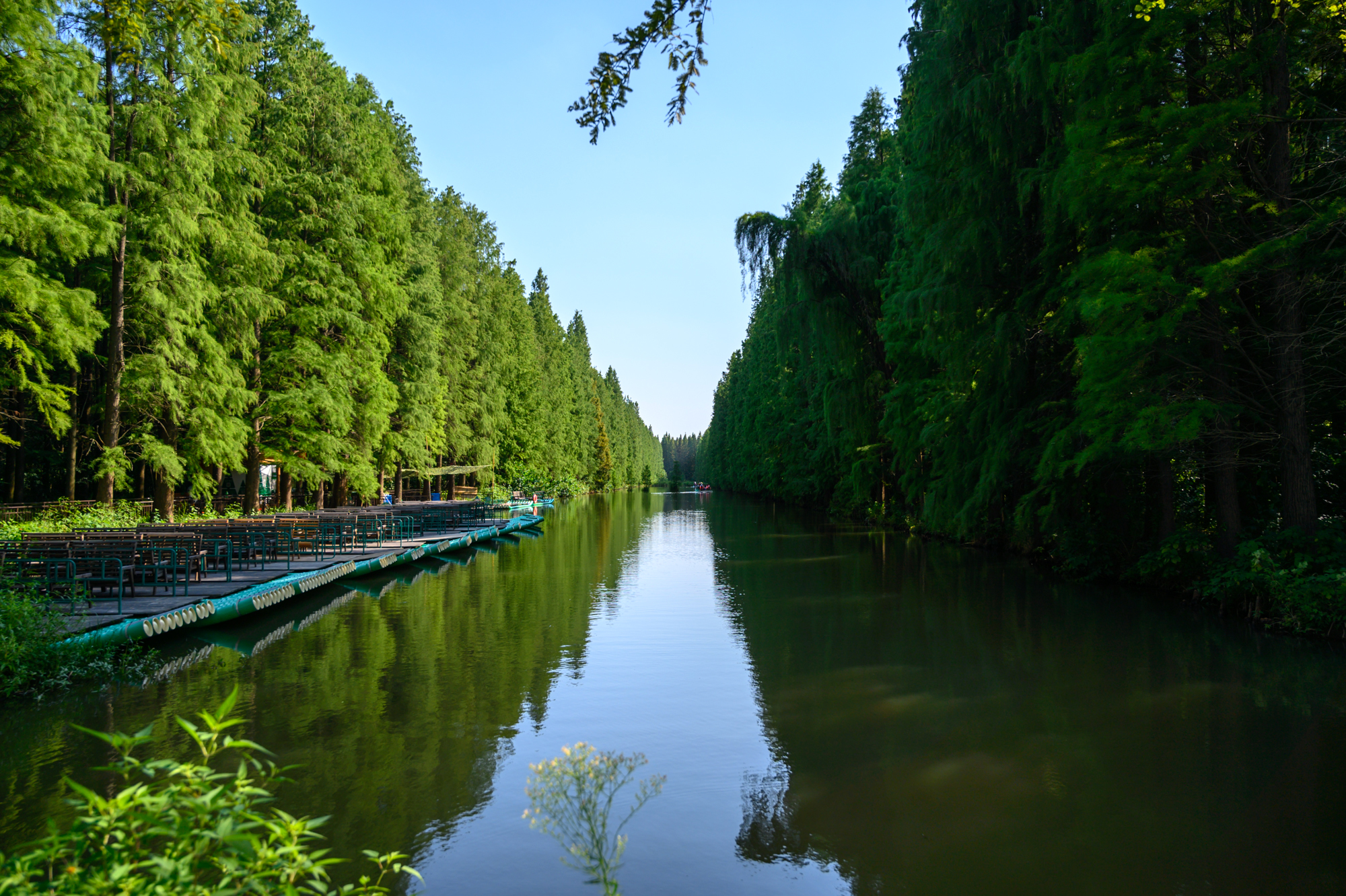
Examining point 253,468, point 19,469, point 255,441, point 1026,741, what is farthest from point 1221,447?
point 19,469

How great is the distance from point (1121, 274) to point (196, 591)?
15175 millimetres

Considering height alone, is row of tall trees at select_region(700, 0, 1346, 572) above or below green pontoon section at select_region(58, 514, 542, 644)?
above

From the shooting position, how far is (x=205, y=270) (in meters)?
24.4

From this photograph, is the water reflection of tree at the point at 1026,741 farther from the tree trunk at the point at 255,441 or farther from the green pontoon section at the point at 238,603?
the tree trunk at the point at 255,441

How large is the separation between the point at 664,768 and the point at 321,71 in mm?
30749

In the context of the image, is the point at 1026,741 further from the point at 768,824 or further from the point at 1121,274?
the point at 1121,274

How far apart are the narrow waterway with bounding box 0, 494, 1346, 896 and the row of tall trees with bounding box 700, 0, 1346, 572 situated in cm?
302

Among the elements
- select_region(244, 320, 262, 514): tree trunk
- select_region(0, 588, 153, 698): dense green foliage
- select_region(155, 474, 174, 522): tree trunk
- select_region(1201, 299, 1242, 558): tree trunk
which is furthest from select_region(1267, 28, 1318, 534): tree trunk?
select_region(244, 320, 262, 514): tree trunk

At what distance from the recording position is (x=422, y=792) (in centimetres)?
614

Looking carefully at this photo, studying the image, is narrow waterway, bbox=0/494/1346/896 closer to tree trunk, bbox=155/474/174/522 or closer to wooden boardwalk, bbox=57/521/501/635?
wooden boardwalk, bbox=57/521/501/635

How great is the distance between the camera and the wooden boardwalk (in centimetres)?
1014

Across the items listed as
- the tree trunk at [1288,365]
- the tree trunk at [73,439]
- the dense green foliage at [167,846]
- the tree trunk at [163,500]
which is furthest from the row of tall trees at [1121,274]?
the tree trunk at [73,439]

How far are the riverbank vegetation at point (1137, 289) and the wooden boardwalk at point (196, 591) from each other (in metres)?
13.9

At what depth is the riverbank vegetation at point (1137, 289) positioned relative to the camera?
12.3 metres
